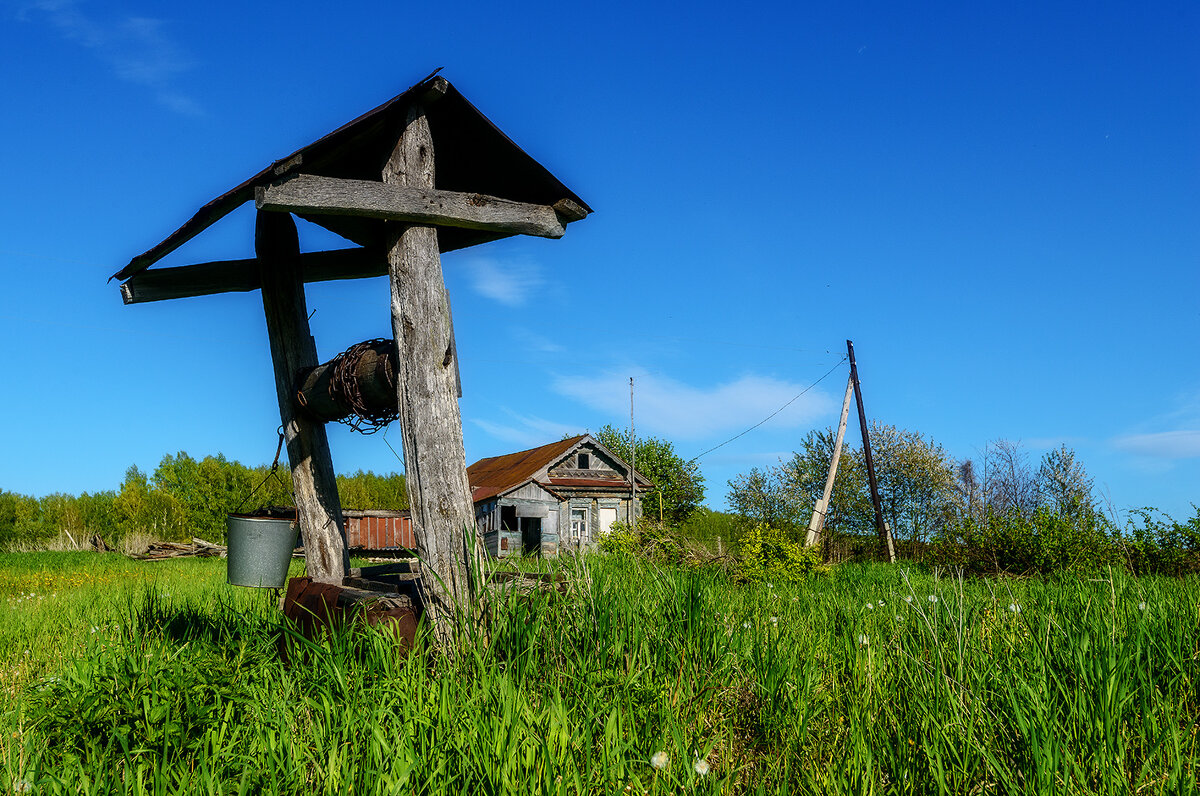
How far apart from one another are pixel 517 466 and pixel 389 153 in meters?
29.3

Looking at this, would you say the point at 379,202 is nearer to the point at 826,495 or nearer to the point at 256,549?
the point at 256,549

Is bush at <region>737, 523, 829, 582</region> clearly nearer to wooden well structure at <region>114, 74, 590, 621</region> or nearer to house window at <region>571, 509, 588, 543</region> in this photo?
wooden well structure at <region>114, 74, 590, 621</region>

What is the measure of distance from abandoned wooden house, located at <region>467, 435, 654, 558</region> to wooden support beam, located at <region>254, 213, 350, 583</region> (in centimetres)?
2261

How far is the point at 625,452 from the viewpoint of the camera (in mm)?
48500

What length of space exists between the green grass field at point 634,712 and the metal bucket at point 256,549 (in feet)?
3.47

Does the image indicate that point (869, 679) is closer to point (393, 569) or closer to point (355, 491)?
point (393, 569)

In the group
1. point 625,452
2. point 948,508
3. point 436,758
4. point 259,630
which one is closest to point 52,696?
point 259,630

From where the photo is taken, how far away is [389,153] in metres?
4.66

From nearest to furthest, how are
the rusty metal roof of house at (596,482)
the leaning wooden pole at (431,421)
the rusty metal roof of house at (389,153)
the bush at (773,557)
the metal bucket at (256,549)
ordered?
1. the leaning wooden pole at (431,421)
2. the rusty metal roof of house at (389,153)
3. the metal bucket at (256,549)
4. the bush at (773,557)
5. the rusty metal roof of house at (596,482)

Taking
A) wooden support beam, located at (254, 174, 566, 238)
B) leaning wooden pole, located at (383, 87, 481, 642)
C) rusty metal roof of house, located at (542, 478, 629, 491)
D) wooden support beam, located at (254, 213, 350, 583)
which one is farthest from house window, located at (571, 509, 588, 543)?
leaning wooden pole, located at (383, 87, 481, 642)

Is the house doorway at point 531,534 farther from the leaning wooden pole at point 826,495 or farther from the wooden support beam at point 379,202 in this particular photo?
the wooden support beam at point 379,202

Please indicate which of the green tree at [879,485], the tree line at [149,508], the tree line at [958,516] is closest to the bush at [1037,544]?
the tree line at [958,516]

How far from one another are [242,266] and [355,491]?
4335 cm

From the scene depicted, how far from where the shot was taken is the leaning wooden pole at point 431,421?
4.17 meters
